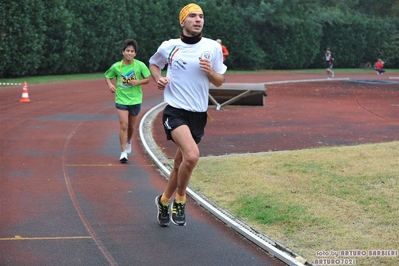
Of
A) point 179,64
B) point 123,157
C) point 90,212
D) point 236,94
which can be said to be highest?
point 179,64

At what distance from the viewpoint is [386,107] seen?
2348 centimetres

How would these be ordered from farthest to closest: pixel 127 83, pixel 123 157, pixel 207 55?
pixel 123 157 < pixel 127 83 < pixel 207 55

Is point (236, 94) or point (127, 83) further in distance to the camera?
point (236, 94)

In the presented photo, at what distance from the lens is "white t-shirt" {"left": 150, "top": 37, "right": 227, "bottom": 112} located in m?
7.33

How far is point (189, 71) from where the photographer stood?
24.1 ft

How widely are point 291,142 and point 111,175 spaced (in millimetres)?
4889

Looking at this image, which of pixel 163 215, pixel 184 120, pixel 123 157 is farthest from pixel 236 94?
pixel 184 120

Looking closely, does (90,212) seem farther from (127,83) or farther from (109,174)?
(127,83)

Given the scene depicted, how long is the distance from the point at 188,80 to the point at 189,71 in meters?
0.09

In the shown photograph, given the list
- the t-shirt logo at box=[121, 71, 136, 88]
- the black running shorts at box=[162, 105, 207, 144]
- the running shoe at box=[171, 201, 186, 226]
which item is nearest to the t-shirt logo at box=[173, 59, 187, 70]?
the black running shorts at box=[162, 105, 207, 144]

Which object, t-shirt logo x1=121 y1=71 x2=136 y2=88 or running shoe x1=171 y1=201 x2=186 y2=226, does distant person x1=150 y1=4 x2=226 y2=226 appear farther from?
t-shirt logo x1=121 y1=71 x2=136 y2=88

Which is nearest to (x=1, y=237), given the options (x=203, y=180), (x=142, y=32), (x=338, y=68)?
(x=203, y=180)

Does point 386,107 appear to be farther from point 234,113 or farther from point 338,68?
point 338,68

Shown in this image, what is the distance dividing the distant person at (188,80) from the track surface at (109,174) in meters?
0.92
